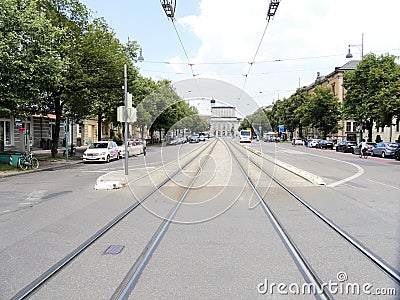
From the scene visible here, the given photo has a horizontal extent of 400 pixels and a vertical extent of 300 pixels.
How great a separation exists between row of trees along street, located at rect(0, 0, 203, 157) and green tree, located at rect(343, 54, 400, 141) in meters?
22.1

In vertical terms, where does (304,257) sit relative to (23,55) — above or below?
below

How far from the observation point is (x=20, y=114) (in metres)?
20.8

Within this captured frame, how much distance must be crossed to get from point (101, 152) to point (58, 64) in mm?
8208

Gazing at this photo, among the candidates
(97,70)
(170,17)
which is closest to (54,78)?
(97,70)

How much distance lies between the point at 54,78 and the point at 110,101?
10.1 m

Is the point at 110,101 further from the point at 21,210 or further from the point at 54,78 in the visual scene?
the point at 21,210

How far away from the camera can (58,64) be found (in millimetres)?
19391

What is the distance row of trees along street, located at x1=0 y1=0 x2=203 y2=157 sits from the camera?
713 inches

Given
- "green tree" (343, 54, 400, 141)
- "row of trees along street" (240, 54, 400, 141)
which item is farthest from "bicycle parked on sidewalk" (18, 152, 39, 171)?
"green tree" (343, 54, 400, 141)

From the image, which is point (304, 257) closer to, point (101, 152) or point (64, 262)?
point (64, 262)

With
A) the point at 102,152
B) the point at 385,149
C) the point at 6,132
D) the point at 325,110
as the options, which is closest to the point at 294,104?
the point at 325,110

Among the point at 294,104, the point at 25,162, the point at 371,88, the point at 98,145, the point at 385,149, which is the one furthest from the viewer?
the point at 294,104

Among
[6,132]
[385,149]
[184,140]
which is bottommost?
[385,149]

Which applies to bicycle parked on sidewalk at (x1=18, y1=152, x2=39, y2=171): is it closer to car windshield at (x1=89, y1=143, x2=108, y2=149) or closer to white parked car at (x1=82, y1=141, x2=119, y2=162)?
white parked car at (x1=82, y1=141, x2=119, y2=162)
